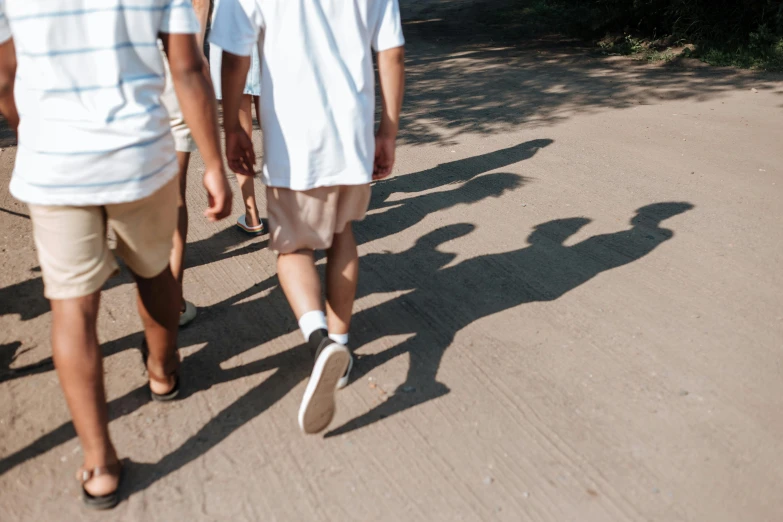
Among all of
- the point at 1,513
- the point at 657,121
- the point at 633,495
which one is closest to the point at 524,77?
the point at 657,121

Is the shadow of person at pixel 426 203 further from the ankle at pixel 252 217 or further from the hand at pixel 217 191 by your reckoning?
the hand at pixel 217 191

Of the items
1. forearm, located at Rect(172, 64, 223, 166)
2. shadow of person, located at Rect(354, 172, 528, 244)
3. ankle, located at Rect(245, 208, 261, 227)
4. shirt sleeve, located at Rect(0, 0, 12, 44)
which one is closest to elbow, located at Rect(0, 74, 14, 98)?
shirt sleeve, located at Rect(0, 0, 12, 44)

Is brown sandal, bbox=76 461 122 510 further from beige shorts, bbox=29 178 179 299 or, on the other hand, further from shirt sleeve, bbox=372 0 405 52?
shirt sleeve, bbox=372 0 405 52

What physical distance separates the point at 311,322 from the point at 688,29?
994 centimetres

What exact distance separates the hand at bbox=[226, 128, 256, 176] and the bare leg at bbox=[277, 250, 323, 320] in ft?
1.28

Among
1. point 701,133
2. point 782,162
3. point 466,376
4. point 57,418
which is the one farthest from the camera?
point 701,133

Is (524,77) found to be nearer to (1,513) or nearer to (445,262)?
(445,262)

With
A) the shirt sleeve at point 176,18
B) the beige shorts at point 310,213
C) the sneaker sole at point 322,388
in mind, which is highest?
the shirt sleeve at point 176,18

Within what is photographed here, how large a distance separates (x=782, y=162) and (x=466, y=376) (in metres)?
4.14

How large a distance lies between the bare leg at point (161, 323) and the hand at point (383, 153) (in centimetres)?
94

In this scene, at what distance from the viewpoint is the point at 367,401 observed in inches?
128

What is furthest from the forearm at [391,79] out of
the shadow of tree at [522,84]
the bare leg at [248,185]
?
the shadow of tree at [522,84]

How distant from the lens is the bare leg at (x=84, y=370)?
8.18ft

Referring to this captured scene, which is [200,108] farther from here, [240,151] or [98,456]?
[98,456]
